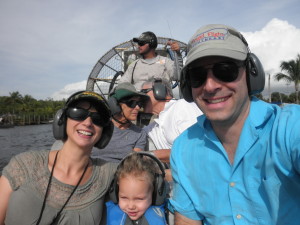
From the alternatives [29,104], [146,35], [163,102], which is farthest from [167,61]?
[29,104]

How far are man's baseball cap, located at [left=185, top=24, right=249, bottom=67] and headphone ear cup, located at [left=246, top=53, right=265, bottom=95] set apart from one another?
0.50 ft

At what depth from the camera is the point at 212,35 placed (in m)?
1.35

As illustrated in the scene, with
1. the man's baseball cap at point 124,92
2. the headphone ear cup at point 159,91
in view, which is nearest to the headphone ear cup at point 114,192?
the man's baseball cap at point 124,92

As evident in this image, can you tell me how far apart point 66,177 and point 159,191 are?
2.59 feet

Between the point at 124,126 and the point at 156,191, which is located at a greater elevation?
the point at 124,126

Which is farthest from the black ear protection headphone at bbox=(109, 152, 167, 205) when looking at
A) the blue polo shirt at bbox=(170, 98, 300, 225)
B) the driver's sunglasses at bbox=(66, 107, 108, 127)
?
the driver's sunglasses at bbox=(66, 107, 108, 127)

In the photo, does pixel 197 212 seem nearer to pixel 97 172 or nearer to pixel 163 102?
pixel 97 172

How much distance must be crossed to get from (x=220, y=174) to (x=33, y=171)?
4.53ft

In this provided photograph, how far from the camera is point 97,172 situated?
1972mm

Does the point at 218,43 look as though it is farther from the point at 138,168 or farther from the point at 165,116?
the point at 165,116

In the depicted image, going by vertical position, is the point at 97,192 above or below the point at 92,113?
below

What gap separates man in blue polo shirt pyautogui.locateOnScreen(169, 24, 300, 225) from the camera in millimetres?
1234

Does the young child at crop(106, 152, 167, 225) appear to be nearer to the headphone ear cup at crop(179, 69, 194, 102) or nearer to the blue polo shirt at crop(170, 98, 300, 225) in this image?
the blue polo shirt at crop(170, 98, 300, 225)

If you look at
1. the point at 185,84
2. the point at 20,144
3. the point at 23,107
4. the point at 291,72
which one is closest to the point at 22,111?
the point at 23,107
